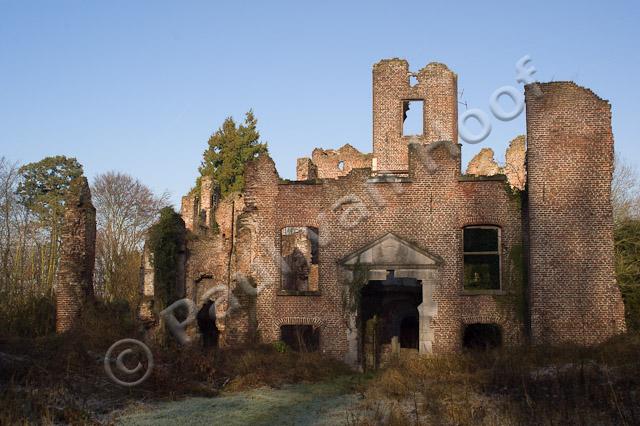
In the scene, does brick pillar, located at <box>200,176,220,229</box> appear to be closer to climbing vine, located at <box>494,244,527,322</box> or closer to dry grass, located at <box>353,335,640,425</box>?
dry grass, located at <box>353,335,640,425</box>

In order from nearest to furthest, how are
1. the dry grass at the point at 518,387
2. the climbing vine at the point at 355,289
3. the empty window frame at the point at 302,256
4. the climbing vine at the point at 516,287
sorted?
the dry grass at the point at 518,387
the climbing vine at the point at 516,287
the climbing vine at the point at 355,289
the empty window frame at the point at 302,256

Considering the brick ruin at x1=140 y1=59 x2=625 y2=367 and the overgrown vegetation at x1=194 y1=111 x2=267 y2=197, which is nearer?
the brick ruin at x1=140 y1=59 x2=625 y2=367

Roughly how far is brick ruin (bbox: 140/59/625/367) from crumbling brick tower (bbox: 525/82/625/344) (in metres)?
0.03

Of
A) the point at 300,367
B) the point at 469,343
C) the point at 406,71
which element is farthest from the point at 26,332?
the point at 406,71

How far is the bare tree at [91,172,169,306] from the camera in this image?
3391 centimetres

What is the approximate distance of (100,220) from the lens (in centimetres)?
4056

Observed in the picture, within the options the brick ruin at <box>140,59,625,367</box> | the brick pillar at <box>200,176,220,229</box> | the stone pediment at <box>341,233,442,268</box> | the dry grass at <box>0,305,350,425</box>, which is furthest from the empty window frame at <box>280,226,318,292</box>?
the brick pillar at <box>200,176,220,229</box>

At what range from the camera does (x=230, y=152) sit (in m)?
42.6

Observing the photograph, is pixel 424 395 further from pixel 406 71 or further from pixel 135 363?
pixel 406 71

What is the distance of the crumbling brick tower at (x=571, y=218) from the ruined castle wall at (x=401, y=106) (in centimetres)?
838

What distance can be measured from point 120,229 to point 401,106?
19846 millimetres

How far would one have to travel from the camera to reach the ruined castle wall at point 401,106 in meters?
28.0

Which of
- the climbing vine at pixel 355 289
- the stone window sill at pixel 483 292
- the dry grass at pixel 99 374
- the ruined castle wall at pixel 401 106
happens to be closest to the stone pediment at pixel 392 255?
the climbing vine at pixel 355 289

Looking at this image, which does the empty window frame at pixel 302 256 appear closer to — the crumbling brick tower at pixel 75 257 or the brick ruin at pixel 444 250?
the brick ruin at pixel 444 250
